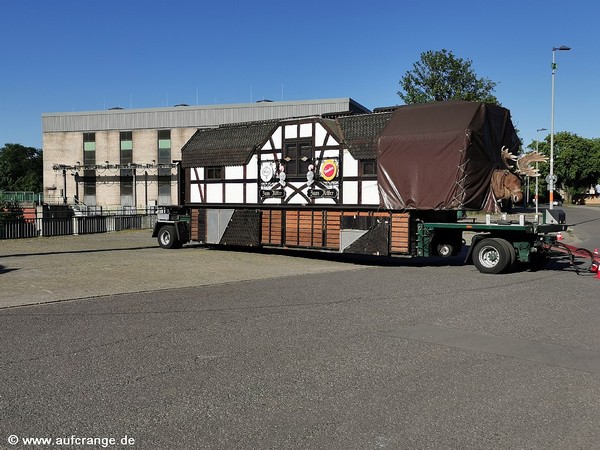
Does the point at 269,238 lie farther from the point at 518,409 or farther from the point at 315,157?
the point at 518,409

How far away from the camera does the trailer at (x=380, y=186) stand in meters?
14.7

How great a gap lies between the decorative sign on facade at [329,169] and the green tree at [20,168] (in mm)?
96333

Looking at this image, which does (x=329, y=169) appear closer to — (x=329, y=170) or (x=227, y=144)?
(x=329, y=170)

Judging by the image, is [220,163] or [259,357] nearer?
[259,357]

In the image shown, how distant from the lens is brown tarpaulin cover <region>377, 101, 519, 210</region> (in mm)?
14711

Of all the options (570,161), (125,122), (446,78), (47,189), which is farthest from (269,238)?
(570,161)

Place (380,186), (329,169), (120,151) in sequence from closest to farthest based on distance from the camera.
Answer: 1. (380,186)
2. (329,169)
3. (120,151)

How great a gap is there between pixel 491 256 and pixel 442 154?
9.46 ft

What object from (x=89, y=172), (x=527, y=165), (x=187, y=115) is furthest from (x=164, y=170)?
(x=527, y=165)

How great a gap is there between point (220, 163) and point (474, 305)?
41.0 feet

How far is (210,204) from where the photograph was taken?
20953mm

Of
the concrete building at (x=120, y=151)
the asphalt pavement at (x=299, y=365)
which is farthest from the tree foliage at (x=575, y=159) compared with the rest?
the asphalt pavement at (x=299, y=365)

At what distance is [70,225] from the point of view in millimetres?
28703

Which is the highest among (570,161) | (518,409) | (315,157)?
(570,161)
